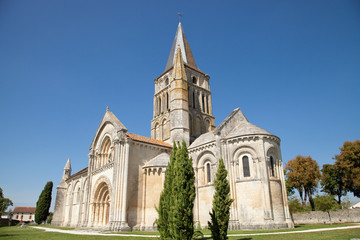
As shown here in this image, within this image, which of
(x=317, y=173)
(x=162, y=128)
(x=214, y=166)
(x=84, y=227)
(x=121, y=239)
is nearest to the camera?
(x=121, y=239)

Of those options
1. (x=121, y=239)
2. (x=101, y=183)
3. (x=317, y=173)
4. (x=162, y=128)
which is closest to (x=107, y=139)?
(x=101, y=183)

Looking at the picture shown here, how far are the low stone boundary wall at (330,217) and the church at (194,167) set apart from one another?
868cm

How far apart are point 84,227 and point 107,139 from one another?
10460 mm

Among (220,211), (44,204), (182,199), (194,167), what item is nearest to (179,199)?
(182,199)

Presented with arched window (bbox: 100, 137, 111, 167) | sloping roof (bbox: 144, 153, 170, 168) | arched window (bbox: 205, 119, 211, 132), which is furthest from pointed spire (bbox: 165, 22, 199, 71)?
sloping roof (bbox: 144, 153, 170, 168)

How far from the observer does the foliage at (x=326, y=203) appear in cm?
3730

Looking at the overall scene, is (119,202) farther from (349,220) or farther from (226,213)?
(349,220)

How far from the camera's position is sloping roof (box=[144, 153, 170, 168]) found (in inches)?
986

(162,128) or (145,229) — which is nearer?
(145,229)

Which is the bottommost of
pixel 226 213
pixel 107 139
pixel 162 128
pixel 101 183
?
pixel 226 213

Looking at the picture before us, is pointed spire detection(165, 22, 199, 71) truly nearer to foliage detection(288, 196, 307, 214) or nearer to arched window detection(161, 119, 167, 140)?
arched window detection(161, 119, 167, 140)

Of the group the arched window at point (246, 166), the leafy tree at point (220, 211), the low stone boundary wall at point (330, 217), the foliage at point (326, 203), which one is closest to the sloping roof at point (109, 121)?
the arched window at point (246, 166)

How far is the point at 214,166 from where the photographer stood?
24875mm

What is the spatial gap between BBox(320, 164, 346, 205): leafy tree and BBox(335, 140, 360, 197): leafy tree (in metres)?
1.27
